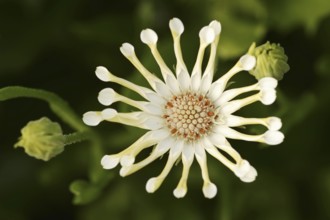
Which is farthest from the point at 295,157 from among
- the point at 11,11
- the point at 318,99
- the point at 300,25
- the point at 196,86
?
the point at 11,11

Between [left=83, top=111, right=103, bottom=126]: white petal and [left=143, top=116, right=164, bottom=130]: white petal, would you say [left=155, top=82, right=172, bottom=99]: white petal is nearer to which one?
[left=143, top=116, right=164, bottom=130]: white petal

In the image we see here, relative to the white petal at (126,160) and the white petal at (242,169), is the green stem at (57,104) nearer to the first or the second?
the white petal at (126,160)

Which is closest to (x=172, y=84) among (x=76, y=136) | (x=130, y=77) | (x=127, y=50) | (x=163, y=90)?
(x=163, y=90)

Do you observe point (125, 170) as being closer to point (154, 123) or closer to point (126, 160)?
point (126, 160)

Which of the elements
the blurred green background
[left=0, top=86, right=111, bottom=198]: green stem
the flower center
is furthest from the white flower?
the blurred green background

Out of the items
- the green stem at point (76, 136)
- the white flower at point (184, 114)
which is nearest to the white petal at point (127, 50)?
the white flower at point (184, 114)

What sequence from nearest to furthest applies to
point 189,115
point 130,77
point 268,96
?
1. point 268,96
2. point 189,115
3. point 130,77

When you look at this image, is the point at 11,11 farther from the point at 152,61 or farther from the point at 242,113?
the point at 242,113
